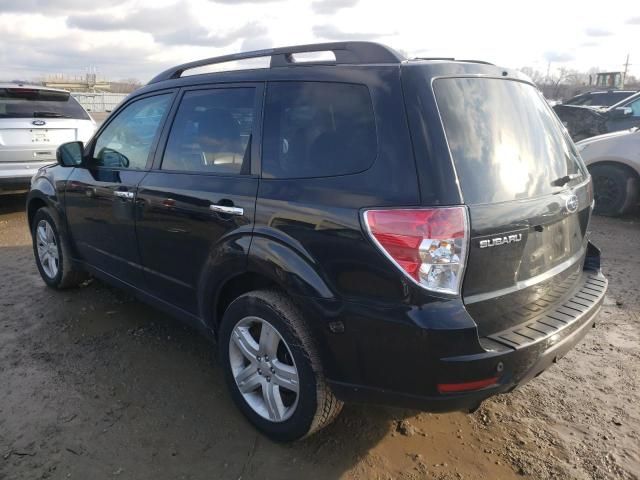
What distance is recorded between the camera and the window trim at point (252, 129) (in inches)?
107

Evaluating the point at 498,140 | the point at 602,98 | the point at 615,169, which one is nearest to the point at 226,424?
the point at 498,140

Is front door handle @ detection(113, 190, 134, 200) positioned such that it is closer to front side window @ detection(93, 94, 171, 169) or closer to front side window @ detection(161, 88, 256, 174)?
front side window @ detection(93, 94, 171, 169)

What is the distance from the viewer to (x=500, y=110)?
2.47m

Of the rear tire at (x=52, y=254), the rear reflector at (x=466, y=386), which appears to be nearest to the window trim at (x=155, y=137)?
the rear tire at (x=52, y=254)

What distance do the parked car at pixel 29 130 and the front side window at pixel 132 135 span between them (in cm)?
368

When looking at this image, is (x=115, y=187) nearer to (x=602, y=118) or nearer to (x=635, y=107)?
(x=602, y=118)

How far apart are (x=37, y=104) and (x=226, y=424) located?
632 cm

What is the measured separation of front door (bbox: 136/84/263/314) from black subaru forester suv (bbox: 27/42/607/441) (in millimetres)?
11

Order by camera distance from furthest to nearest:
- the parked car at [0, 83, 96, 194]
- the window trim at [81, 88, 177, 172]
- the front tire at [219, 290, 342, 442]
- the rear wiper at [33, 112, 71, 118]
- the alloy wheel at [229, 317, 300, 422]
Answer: the rear wiper at [33, 112, 71, 118] < the parked car at [0, 83, 96, 194] < the window trim at [81, 88, 177, 172] < the alloy wheel at [229, 317, 300, 422] < the front tire at [219, 290, 342, 442]

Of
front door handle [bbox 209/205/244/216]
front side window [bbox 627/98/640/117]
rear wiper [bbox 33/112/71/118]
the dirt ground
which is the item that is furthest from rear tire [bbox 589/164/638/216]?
rear wiper [bbox 33/112/71/118]

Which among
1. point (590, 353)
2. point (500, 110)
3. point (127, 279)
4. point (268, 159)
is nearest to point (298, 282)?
point (268, 159)

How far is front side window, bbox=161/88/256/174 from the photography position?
2845 millimetres

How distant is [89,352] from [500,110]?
300 centimetres

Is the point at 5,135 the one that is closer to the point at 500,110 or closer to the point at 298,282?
the point at 298,282
